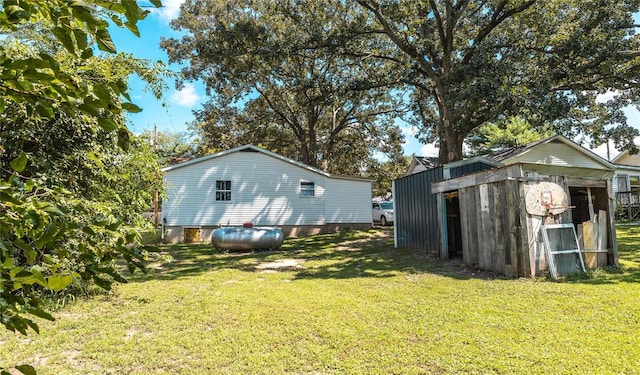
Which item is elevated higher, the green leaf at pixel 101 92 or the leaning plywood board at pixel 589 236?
the green leaf at pixel 101 92

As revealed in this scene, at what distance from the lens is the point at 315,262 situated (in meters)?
9.77

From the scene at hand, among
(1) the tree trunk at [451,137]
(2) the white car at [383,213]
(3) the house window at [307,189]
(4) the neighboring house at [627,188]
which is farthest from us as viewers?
(2) the white car at [383,213]

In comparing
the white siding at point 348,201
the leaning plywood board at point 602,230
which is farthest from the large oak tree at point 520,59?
the white siding at point 348,201

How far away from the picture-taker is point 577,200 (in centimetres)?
905

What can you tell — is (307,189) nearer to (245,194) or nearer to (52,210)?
(245,194)

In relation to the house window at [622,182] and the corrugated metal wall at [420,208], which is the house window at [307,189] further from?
the house window at [622,182]

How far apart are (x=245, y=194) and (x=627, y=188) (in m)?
22.7

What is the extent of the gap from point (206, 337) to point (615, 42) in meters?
12.1

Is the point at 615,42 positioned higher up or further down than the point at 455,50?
further down

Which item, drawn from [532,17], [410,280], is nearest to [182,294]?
[410,280]

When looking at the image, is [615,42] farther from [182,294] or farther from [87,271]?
[87,271]

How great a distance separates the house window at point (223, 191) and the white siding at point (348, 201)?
4899mm

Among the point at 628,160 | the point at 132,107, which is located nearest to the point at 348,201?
the point at 132,107

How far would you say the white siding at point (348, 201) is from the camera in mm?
18891
